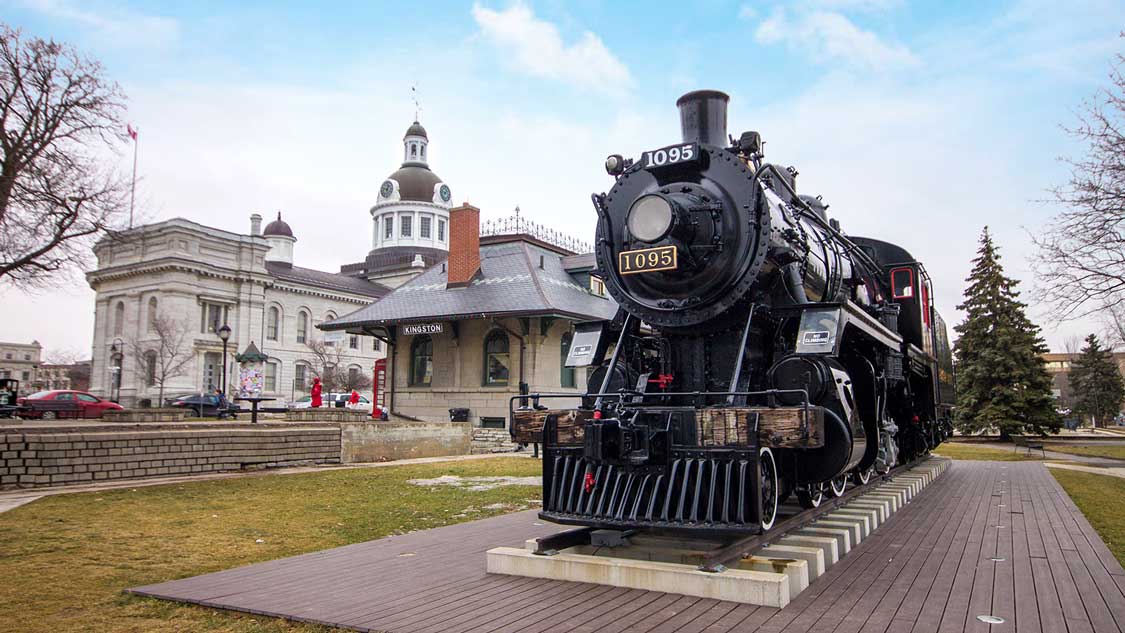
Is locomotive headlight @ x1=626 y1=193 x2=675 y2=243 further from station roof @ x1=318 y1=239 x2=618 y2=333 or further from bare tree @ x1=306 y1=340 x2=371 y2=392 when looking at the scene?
bare tree @ x1=306 y1=340 x2=371 y2=392

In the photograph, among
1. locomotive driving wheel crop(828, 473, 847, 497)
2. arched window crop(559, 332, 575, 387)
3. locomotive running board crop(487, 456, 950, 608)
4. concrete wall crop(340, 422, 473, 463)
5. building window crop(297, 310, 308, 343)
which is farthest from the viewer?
building window crop(297, 310, 308, 343)

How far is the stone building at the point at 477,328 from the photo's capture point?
2375 cm

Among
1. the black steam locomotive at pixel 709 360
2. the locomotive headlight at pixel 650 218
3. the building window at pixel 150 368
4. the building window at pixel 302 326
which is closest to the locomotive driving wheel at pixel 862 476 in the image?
the black steam locomotive at pixel 709 360

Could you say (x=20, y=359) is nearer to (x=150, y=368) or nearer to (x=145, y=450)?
(x=150, y=368)

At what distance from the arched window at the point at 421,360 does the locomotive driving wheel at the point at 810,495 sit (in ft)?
65.4

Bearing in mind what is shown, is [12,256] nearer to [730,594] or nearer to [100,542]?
[100,542]

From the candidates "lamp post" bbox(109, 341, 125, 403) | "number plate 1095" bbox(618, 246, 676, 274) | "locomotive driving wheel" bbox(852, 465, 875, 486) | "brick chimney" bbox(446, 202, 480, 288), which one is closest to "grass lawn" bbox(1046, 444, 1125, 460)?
"locomotive driving wheel" bbox(852, 465, 875, 486)

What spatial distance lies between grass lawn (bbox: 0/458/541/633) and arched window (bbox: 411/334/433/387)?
472 inches

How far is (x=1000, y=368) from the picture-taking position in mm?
31359

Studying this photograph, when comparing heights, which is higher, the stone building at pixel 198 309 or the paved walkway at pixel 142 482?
the stone building at pixel 198 309

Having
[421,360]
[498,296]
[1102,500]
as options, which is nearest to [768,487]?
[1102,500]

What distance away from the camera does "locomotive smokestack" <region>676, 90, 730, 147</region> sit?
695cm

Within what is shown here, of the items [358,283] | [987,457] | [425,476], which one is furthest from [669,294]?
[358,283]

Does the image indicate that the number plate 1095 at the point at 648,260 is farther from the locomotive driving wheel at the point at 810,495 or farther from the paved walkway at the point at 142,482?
the paved walkway at the point at 142,482
